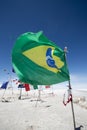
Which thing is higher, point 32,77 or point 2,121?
point 32,77

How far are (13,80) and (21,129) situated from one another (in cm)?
2320

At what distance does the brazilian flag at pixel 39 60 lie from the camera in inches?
301

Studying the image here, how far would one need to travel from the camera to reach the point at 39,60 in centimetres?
773

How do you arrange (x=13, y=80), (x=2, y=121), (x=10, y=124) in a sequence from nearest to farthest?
1. (x=10, y=124)
2. (x=2, y=121)
3. (x=13, y=80)

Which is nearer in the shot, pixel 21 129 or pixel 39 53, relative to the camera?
pixel 39 53

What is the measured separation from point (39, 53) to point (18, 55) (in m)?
0.95

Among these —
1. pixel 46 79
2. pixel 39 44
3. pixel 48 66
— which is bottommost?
pixel 46 79

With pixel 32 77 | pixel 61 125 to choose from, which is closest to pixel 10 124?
pixel 61 125

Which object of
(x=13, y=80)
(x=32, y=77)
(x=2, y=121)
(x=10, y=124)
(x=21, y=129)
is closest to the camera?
(x=32, y=77)

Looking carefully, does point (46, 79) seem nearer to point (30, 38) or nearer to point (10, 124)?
point (30, 38)

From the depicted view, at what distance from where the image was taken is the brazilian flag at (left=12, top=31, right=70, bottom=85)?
25.1ft

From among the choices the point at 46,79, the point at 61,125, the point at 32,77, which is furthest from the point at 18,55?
the point at 61,125

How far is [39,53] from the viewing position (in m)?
7.77

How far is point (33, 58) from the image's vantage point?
7809 millimetres
